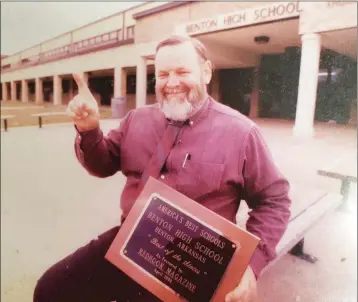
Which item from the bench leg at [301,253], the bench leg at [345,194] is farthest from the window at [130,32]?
the bench leg at [345,194]

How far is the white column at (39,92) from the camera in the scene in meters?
2.76

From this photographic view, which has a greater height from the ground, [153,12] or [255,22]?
[255,22]

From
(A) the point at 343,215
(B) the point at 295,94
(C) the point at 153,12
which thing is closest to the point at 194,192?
(B) the point at 295,94

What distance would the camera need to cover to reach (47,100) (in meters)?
3.14

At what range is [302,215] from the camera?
5.24 feet

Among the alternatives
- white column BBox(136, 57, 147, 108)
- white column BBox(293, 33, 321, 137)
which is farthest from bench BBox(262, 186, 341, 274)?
white column BBox(136, 57, 147, 108)

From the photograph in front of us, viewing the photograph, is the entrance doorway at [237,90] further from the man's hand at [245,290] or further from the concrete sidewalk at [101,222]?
the man's hand at [245,290]

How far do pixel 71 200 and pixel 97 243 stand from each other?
1.52m

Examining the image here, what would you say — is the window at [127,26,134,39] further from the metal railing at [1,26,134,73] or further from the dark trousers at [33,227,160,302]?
the dark trousers at [33,227,160,302]

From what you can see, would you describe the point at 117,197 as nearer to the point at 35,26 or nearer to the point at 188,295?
the point at 35,26

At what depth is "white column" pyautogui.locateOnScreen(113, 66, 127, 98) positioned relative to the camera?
2.41 metres

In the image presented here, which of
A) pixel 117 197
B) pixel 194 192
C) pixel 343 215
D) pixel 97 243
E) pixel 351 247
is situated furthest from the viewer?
pixel 117 197

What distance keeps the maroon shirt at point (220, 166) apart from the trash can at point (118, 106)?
669mm

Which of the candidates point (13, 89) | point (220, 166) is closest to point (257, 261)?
point (220, 166)
